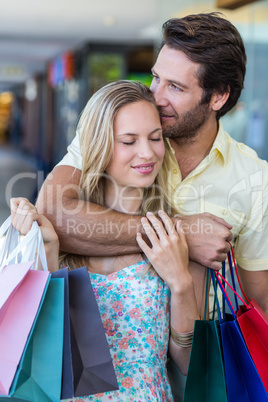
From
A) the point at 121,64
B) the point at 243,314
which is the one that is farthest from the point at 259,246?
the point at 121,64

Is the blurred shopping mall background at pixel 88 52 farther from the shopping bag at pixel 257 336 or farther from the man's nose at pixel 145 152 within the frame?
the shopping bag at pixel 257 336

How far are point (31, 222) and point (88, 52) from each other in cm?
1185

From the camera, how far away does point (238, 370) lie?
1.49m

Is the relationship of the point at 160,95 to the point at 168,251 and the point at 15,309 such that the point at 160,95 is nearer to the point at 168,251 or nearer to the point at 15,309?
the point at 168,251

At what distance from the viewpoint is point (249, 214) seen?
1.98 meters

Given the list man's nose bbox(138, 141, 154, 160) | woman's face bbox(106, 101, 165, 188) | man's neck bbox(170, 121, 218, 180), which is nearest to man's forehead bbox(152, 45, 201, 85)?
man's neck bbox(170, 121, 218, 180)

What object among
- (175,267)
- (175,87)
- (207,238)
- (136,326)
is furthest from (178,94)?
(136,326)

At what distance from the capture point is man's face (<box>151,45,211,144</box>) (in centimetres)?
194

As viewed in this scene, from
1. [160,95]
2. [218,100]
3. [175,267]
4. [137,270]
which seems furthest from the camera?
[218,100]

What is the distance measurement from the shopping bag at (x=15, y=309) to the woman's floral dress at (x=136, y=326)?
36 cm

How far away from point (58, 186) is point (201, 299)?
0.61 m

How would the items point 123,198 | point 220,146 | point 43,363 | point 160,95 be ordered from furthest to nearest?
point 220,146
point 160,95
point 123,198
point 43,363

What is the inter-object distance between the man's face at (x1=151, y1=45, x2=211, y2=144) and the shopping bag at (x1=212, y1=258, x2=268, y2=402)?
0.77 metres

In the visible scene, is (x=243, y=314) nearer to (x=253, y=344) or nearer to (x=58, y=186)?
(x=253, y=344)
